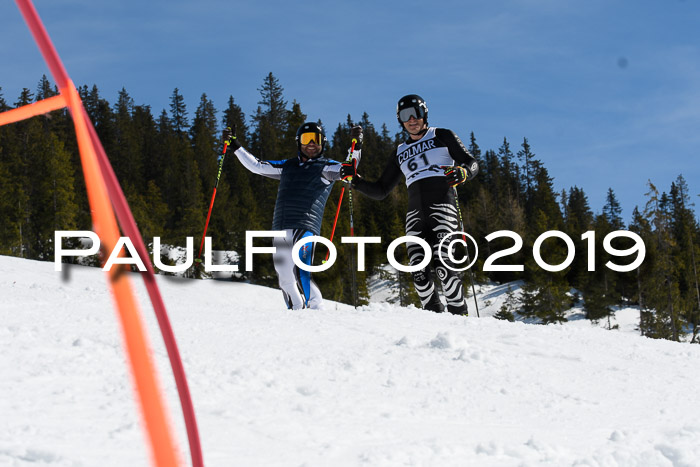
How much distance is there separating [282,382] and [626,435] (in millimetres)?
1870

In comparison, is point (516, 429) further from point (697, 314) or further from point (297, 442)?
point (697, 314)

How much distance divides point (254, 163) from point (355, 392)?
481cm

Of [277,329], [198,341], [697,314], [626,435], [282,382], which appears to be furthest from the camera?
[697,314]

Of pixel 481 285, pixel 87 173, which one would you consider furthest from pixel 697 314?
pixel 87 173

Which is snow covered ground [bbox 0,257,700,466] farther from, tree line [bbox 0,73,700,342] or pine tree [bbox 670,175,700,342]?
pine tree [bbox 670,175,700,342]

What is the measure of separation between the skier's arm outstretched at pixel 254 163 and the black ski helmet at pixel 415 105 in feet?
5.80

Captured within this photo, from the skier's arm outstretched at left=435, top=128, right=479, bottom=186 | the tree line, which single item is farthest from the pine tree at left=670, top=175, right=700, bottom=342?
the skier's arm outstretched at left=435, top=128, right=479, bottom=186

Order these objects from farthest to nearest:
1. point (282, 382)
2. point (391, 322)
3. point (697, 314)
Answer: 1. point (697, 314)
2. point (391, 322)
3. point (282, 382)

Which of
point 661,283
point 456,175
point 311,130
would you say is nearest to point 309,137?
point 311,130

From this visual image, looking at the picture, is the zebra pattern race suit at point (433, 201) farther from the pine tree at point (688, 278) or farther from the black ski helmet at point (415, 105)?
the pine tree at point (688, 278)

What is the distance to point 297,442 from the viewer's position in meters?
2.56

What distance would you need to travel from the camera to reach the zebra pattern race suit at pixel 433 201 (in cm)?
631

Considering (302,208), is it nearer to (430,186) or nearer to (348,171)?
(348,171)

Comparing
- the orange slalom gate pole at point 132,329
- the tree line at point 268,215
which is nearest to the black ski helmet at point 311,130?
the orange slalom gate pole at point 132,329
